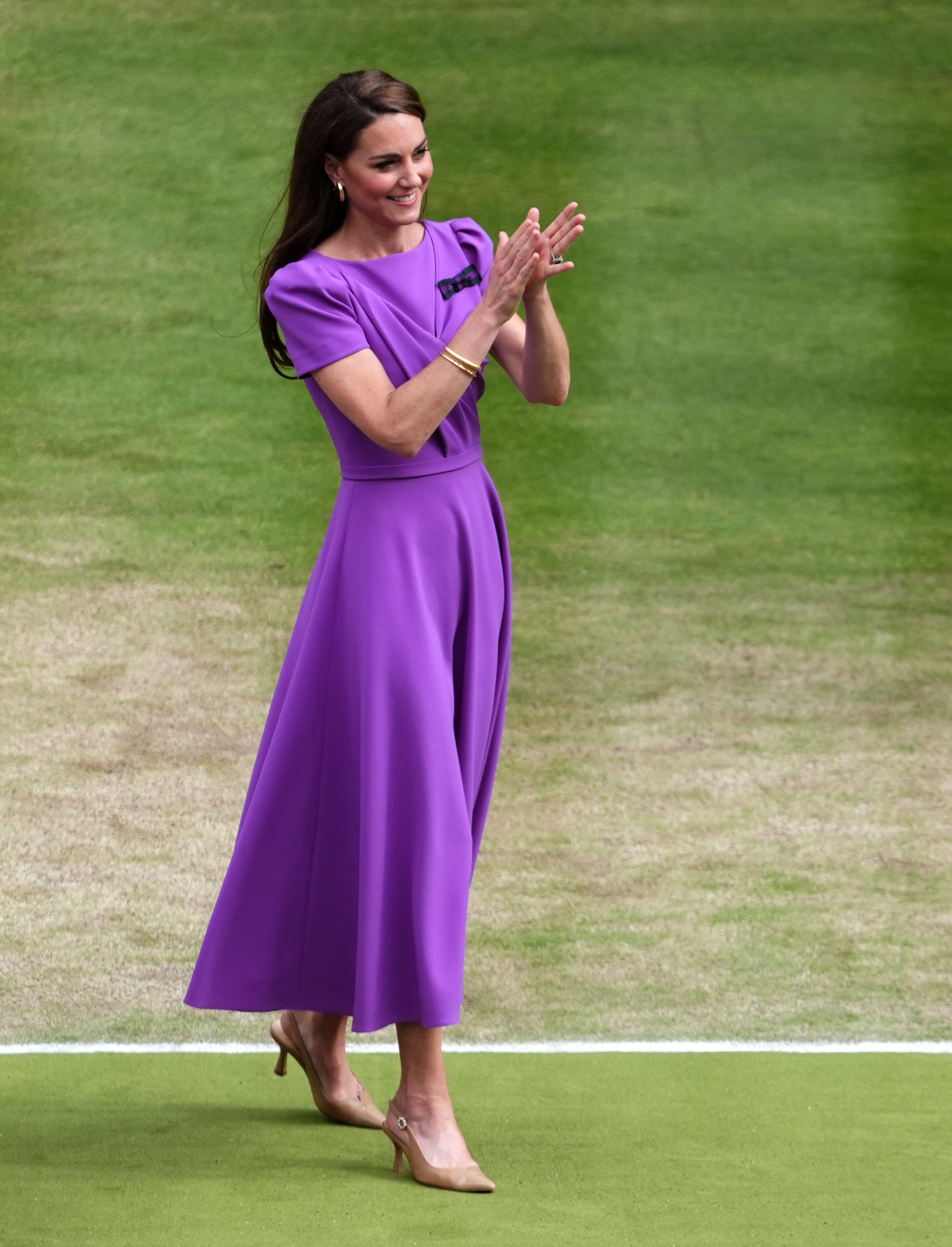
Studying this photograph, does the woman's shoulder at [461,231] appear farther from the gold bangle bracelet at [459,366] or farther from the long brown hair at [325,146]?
the gold bangle bracelet at [459,366]

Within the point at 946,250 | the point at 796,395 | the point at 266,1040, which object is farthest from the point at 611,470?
the point at 266,1040

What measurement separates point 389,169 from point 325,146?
10cm

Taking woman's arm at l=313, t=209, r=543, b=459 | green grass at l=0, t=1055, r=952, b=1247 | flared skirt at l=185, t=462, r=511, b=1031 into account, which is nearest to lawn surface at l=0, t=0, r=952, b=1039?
green grass at l=0, t=1055, r=952, b=1247

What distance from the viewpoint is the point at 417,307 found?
91.6 inches

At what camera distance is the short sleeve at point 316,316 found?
2.24 meters

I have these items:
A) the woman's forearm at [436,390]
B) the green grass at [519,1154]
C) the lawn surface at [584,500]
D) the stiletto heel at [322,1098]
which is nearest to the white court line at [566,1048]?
the green grass at [519,1154]

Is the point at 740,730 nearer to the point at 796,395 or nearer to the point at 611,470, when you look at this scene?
the point at 611,470

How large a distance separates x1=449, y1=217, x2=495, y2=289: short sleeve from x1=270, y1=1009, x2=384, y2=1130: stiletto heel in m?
1.02

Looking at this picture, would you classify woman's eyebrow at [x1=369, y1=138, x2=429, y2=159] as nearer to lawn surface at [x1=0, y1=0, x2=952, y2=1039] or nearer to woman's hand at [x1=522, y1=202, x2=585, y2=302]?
woman's hand at [x1=522, y1=202, x2=585, y2=302]

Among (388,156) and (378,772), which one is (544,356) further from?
(378,772)

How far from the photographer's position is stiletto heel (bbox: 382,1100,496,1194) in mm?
2260

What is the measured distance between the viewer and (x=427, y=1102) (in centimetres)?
229

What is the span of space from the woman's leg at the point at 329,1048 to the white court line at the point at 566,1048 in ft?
1.24

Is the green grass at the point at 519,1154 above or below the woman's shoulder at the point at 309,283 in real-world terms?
below
